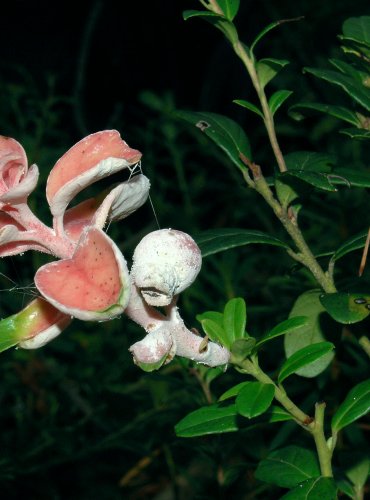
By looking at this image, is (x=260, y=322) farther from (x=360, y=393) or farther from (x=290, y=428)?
(x=360, y=393)

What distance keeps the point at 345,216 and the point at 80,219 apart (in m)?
0.90

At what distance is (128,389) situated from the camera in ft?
5.09

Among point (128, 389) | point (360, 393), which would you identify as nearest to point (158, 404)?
point (128, 389)

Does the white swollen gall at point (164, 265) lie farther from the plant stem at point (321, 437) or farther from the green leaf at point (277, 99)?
the green leaf at point (277, 99)

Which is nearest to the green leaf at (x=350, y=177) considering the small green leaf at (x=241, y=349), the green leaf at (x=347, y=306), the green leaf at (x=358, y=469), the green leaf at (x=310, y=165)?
the green leaf at (x=310, y=165)

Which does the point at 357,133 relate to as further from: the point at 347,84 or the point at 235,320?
the point at 235,320

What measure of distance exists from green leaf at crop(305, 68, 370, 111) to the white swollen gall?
0.30 meters

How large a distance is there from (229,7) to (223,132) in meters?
0.14

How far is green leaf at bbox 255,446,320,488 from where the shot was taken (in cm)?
83

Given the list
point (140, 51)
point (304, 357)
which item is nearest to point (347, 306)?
point (304, 357)

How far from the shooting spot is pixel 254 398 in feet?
2.29

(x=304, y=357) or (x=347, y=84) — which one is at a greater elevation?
(x=347, y=84)

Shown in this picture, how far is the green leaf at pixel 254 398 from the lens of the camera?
26.5 inches

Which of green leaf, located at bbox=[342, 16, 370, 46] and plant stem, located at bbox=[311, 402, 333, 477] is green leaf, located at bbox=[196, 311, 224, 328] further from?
green leaf, located at bbox=[342, 16, 370, 46]
